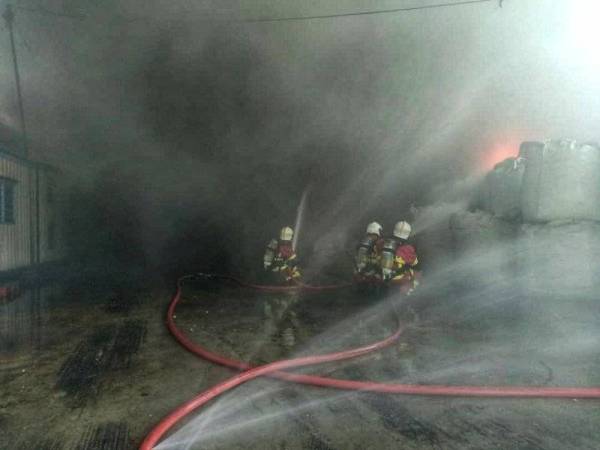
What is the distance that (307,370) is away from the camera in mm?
3596

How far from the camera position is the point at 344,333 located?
4.69 m

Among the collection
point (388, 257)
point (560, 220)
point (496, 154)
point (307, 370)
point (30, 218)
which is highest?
point (496, 154)

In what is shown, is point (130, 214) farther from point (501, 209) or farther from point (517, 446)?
point (517, 446)

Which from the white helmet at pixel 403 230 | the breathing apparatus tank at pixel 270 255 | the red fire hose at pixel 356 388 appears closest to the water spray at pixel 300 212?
the breathing apparatus tank at pixel 270 255

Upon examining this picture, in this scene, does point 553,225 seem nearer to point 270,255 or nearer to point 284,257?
point 284,257

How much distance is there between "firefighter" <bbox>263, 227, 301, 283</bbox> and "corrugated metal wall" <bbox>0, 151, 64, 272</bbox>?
17.7ft

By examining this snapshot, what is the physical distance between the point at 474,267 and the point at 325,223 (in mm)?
6725

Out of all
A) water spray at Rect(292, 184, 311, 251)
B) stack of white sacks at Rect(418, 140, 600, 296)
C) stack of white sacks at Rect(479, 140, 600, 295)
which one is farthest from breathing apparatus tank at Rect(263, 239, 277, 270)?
water spray at Rect(292, 184, 311, 251)

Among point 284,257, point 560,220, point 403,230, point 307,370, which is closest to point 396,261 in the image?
point 403,230

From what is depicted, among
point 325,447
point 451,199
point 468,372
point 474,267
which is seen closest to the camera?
point 325,447

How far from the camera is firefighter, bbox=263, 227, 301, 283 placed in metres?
7.20

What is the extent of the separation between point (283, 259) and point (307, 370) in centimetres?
372

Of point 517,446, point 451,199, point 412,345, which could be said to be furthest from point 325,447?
point 451,199

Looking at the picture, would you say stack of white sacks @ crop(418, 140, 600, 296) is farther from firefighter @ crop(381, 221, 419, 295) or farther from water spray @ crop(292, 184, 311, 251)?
water spray @ crop(292, 184, 311, 251)
